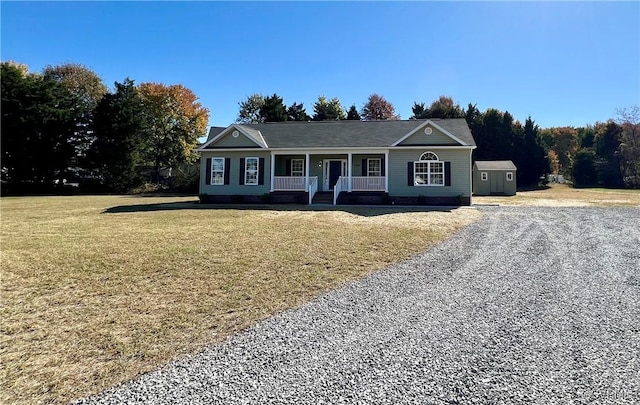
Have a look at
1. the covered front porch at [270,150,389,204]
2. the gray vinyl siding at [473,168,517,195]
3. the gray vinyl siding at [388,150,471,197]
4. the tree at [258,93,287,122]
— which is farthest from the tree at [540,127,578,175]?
the covered front porch at [270,150,389,204]

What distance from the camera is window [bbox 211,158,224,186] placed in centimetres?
1925

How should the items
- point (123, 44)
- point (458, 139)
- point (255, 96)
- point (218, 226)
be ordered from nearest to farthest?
1. point (218, 226)
2. point (123, 44)
3. point (458, 139)
4. point (255, 96)

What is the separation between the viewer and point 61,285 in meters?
5.14

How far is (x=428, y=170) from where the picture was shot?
58.1ft

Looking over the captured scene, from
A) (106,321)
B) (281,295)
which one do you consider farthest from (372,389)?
(106,321)

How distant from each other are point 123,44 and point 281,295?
15.1m

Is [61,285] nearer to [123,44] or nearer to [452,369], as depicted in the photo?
[452,369]

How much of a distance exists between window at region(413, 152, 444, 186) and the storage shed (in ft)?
49.6

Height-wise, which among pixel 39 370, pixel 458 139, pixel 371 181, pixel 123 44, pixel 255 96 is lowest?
pixel 39 370

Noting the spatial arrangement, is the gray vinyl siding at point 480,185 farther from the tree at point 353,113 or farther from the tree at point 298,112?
the tree at point 298,112

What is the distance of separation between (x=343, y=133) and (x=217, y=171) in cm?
740

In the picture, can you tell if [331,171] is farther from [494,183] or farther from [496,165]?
[496,165]

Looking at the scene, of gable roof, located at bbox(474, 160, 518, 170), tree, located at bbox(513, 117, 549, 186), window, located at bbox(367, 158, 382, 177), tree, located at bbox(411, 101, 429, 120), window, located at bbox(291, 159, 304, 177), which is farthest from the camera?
tree, located at bbox(411, 101, 429, 120)

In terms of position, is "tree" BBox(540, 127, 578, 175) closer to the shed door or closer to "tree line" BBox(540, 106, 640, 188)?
"tree line" BBox(540, 106, 640, 188)
